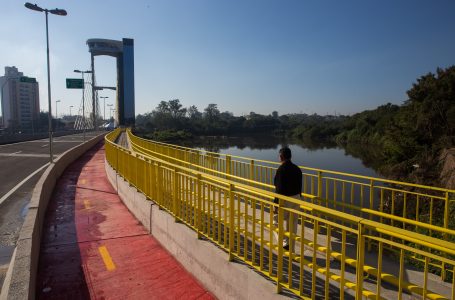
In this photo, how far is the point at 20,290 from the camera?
3.98m

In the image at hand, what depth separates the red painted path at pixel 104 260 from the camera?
4973 mm

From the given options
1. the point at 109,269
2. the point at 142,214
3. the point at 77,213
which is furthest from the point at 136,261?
the point at 77,213

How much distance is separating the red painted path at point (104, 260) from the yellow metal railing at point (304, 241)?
0.77 m

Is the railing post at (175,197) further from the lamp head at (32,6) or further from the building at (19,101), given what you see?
the building at (19,101)

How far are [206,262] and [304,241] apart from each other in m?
1.44

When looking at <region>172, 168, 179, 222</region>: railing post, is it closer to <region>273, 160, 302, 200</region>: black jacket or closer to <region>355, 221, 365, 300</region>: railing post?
<region>273, 160, 302, 200</region>: black jacket

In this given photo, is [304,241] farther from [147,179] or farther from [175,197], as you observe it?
[147,179]

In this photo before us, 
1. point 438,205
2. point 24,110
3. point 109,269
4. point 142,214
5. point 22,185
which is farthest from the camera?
point 24,110

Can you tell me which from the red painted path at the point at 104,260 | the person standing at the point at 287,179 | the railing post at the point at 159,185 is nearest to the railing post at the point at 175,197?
the red painted path at the point at 104,260

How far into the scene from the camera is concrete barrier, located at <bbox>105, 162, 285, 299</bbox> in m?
4.04

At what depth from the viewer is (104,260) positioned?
6.01 meters

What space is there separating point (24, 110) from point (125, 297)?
154494 millimetres

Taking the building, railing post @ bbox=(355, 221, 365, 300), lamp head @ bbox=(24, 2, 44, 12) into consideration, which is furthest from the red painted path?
the building

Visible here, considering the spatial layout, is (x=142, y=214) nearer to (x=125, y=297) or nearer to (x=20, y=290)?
(x=125, y=297)
